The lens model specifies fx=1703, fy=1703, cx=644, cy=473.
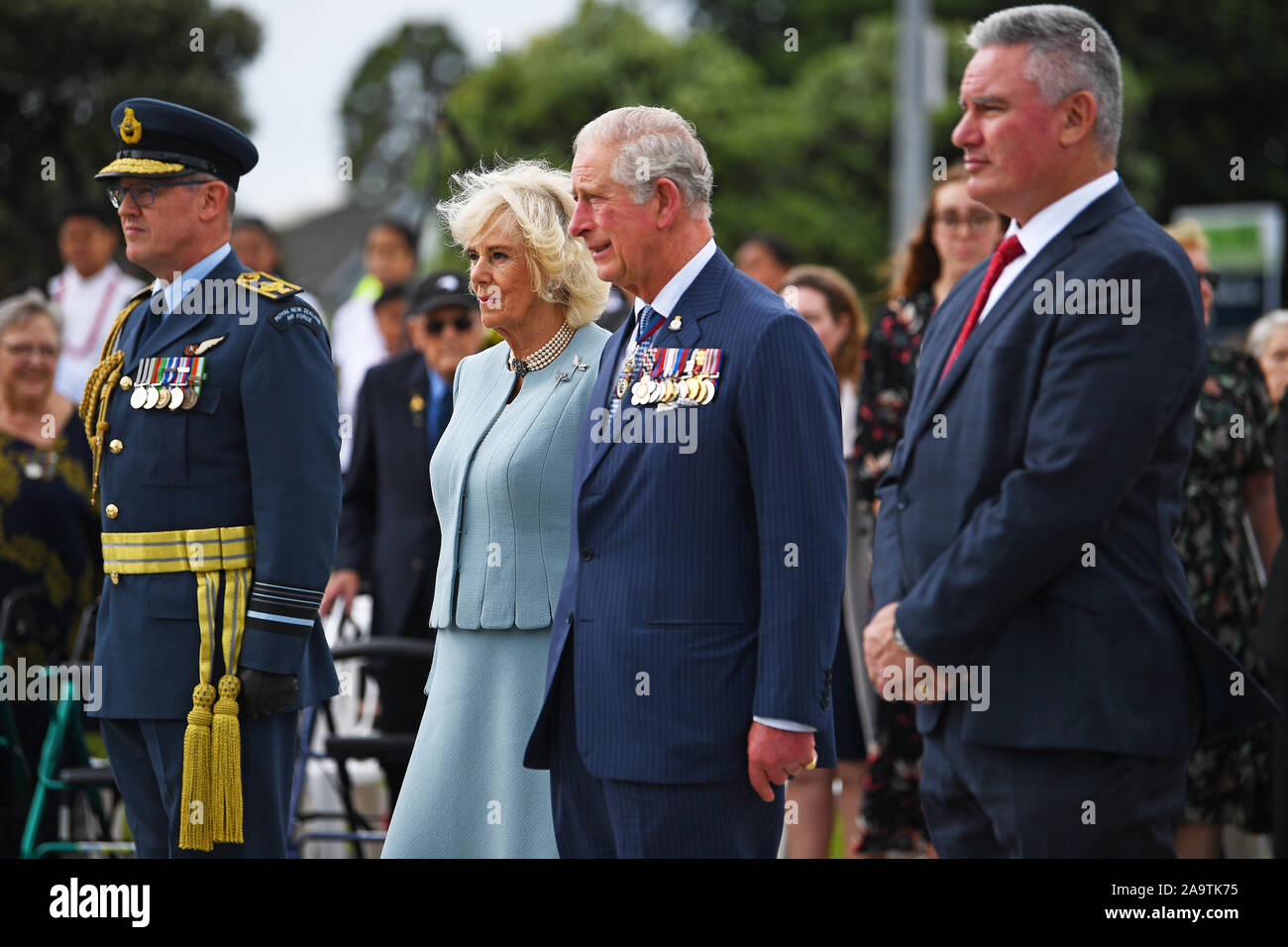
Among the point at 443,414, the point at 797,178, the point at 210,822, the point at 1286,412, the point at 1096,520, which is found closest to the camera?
the point at 1096,520

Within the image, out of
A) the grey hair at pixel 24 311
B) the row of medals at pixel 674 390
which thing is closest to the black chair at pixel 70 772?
the grey hair at pixel 24 311

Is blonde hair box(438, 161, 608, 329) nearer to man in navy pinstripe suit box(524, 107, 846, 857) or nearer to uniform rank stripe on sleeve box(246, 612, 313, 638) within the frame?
man in navy pinstripe suit box(524, 107, 846, 857)

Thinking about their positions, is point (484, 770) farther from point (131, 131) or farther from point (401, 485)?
point (401, 485)

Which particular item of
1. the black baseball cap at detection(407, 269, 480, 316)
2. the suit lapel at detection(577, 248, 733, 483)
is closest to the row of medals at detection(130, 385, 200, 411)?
the suit lapel at detection(577, 248, 733, 483)

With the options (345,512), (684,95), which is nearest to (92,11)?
(684,95)

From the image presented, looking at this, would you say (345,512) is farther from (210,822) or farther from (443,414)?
(210,822)

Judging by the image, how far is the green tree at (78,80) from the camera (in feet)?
73.6

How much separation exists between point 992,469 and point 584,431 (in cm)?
87

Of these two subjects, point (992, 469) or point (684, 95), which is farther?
point (684, 95)

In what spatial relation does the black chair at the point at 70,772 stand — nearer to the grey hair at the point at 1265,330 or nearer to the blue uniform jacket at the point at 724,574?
the blue uniform jacket at the point at 724,574

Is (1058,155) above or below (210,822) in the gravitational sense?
above

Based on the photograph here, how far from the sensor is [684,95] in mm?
34812

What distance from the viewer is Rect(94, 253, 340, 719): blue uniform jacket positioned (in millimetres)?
3955

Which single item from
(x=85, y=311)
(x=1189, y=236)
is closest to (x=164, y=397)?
(x=1189, y=236)
